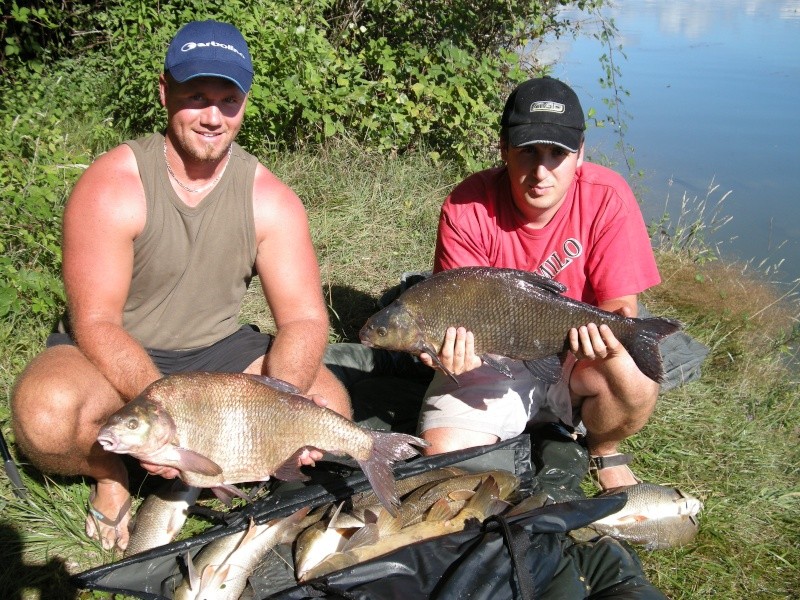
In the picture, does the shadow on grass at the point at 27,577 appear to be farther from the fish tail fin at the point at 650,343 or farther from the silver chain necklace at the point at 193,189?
the fish tail fin at the point at 650,343

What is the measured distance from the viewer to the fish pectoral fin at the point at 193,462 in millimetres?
2295

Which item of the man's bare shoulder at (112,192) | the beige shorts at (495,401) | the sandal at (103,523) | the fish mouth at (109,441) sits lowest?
the sandal at (103,523)

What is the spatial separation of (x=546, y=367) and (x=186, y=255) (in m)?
1.38

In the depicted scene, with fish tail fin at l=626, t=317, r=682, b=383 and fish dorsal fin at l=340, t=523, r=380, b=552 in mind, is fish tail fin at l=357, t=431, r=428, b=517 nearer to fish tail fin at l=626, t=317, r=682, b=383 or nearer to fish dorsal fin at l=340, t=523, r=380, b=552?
fish dorsal fin at l=340, t=523, r=380, b=552

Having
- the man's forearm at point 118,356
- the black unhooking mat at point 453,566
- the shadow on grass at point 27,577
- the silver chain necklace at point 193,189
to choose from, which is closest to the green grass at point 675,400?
the shadow on grass at point 27,577

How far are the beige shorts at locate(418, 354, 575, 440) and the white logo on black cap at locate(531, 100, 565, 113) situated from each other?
0.96 metres

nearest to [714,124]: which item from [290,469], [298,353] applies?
[298,353]

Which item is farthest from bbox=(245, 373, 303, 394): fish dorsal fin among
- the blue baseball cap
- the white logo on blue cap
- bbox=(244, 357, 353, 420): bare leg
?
the white logo on blue cap

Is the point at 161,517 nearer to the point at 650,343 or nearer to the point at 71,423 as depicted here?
the point at 71,423

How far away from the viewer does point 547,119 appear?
9.28ft

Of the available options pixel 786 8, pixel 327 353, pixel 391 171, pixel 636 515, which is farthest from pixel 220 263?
pixel 786 8

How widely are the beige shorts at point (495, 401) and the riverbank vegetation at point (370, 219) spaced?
580 millimetres

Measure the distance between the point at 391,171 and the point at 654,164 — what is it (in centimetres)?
356

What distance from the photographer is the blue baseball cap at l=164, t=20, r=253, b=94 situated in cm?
269
